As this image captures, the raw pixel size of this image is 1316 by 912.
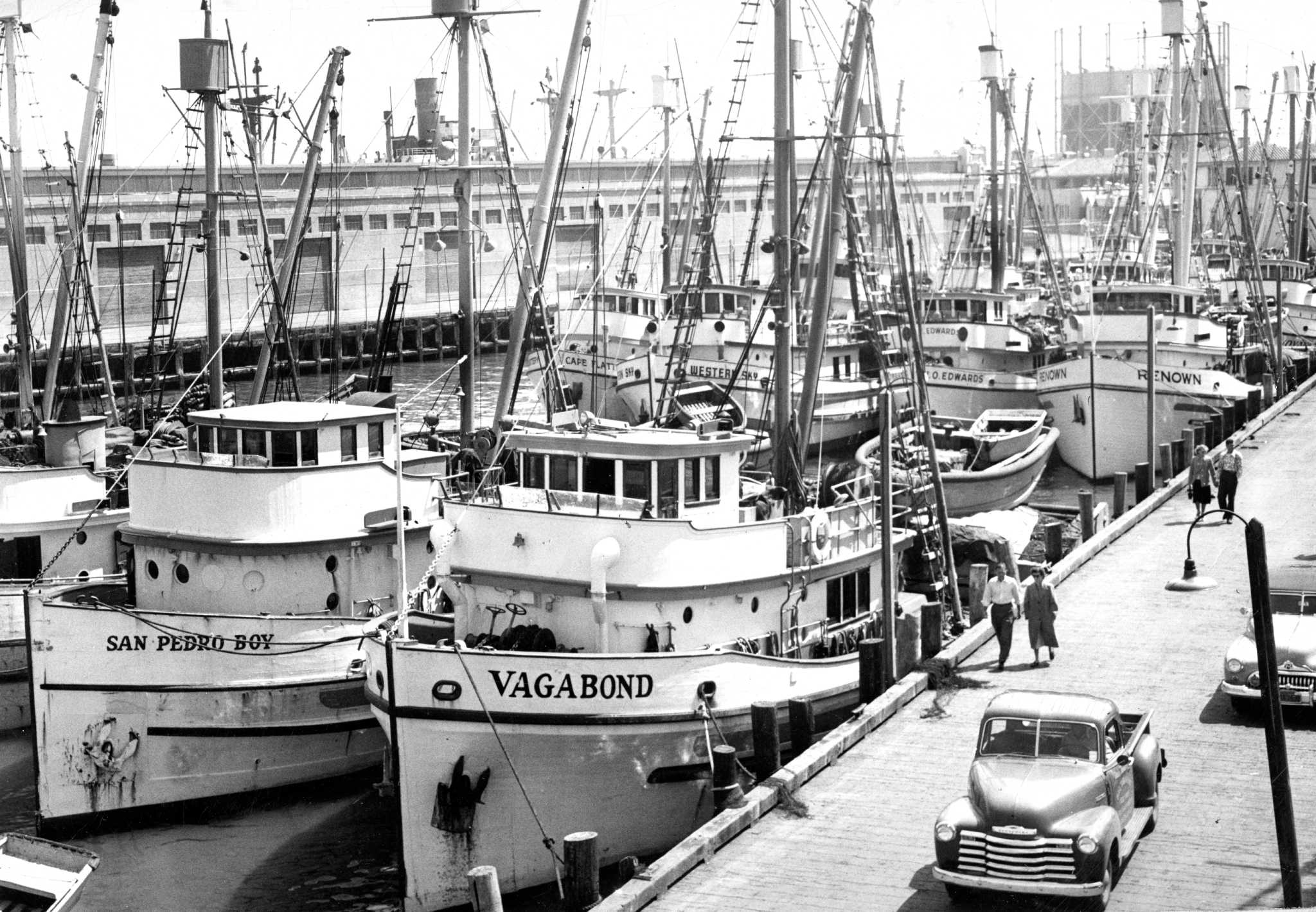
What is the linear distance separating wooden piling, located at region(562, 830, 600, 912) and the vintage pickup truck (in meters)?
3.45

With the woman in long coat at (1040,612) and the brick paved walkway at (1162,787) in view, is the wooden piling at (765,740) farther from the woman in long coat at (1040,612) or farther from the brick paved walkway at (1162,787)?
the woman in long coat at (1040,612)

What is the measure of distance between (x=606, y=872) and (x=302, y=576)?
668 cm

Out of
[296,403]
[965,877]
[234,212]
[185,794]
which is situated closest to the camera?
[965,877]

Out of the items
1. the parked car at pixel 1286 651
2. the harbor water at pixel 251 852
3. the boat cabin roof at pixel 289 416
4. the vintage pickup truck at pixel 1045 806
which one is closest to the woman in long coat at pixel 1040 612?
the parked car at pixel 1286 651

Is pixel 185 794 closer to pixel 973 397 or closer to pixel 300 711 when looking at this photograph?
pixel 300 711

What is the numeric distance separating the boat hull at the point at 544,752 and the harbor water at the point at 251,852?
3.11 ft

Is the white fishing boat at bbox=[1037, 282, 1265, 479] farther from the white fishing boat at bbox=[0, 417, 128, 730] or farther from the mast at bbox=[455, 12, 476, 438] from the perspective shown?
the white fishing boat at bbox=[0, 417, 128, 730]

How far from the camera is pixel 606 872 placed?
68.5 feet

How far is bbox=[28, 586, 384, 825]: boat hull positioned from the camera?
23.5m

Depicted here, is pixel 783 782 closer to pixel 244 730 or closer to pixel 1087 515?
pixel 244 730

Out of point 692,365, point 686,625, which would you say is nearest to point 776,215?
point 686,625

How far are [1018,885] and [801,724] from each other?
19.8ft

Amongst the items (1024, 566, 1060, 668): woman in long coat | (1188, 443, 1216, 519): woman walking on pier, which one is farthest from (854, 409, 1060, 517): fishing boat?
(1024, 566, 1060, 668): woman in long coat

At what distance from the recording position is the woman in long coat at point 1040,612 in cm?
2186
